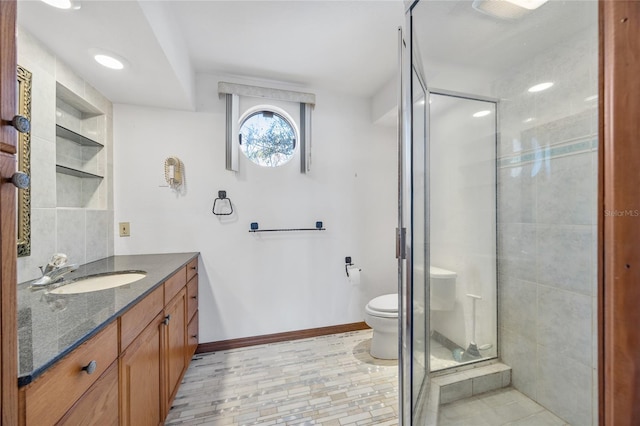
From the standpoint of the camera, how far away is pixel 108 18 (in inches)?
45.1

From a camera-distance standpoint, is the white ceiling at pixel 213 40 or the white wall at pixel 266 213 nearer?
the white ceiling at pixel 213 40

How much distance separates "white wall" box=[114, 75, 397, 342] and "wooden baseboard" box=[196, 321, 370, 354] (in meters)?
0.04

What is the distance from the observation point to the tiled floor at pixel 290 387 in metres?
1.45

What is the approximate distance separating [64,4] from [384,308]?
2.50m

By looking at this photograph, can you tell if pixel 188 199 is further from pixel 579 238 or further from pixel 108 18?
pixel 579 238

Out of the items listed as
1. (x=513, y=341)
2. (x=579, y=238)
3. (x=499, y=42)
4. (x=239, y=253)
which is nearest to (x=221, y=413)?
(x=239, y=253)

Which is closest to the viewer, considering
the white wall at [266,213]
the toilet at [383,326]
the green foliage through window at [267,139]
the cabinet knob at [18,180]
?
the cabinet knob at [18,180]

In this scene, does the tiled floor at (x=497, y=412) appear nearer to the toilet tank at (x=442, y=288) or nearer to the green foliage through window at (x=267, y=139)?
the toilet tank at (x=442, y=288)

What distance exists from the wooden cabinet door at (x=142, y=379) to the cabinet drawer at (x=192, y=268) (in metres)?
0.59

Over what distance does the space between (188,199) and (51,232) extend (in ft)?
2.86

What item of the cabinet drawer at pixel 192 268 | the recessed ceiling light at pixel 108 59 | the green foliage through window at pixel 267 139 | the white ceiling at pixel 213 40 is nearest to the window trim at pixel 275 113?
the green foliage through window at pixel 267 139

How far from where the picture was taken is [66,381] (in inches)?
25.8

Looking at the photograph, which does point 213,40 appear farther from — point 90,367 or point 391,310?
point 391,310

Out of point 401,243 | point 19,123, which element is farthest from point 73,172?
point 401,243
